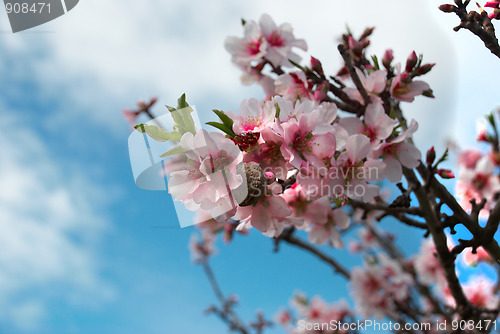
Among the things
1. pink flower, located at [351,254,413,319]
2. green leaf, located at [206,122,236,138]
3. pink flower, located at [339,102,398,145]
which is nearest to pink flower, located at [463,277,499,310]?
pink flower, located at [351,254,413,319]

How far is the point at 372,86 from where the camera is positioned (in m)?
1.56

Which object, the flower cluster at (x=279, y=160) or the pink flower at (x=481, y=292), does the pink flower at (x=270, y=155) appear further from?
the pink flower at (x=481, y=292)

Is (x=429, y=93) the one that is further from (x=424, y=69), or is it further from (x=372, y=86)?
(x=372, y=86)

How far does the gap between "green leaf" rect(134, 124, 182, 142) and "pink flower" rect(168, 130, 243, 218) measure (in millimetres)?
78

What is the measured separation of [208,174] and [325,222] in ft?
2.76

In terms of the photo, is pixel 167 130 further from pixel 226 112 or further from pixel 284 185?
pixel 284 185

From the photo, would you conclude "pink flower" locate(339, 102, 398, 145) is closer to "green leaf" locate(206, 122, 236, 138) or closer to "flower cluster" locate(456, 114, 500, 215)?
"green leaf" locate(206, 122, 236, 138)

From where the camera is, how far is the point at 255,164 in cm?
98

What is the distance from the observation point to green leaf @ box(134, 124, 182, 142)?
1.01 metres

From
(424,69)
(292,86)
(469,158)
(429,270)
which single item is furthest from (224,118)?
(469,158)

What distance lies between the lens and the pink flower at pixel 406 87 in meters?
1.51

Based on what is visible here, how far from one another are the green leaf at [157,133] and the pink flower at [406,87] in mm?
983

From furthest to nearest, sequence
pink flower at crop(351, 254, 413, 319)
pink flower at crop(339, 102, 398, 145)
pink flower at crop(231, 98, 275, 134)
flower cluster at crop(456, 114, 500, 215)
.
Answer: pink flower at crop(351, 254, 413, 319), flower cluster at crop(456, 114, 500, 215), pink flower at crop(339, 102, 398, 145), pink flower at crop(231, 98, 275, 134)
